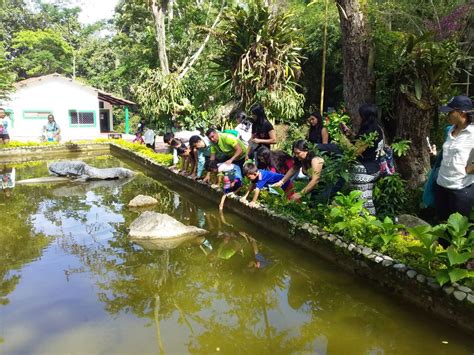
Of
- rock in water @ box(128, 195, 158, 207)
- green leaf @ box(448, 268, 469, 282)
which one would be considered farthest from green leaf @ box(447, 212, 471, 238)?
rock in water @ box(128, 195, 158, 207)

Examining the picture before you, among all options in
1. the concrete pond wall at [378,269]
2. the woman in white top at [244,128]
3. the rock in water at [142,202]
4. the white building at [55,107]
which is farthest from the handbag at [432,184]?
the white building at [55,107]

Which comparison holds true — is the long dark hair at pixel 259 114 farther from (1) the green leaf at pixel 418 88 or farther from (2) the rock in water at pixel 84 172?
(2) the rock in water at pixel 84 172

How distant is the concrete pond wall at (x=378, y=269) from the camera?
128 inches

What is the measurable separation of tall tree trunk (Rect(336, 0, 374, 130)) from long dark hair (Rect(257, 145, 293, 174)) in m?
1.35

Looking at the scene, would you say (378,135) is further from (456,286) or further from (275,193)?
(456,286)

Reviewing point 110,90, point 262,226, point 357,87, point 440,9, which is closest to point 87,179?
point 262,226

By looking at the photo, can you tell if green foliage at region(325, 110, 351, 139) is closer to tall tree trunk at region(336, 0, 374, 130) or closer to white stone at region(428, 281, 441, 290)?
tall tree trunk at region(336, 0, 374, 130)

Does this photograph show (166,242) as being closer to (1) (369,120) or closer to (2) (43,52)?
(1) (369,120)

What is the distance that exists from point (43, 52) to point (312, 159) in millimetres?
34331

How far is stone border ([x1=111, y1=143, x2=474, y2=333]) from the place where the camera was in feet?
10.6

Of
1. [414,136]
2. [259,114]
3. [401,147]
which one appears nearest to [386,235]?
[401,147]

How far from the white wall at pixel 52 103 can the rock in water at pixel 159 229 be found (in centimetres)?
1954

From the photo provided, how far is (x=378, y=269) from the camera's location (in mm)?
4027

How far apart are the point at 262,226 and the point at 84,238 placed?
101 inches
